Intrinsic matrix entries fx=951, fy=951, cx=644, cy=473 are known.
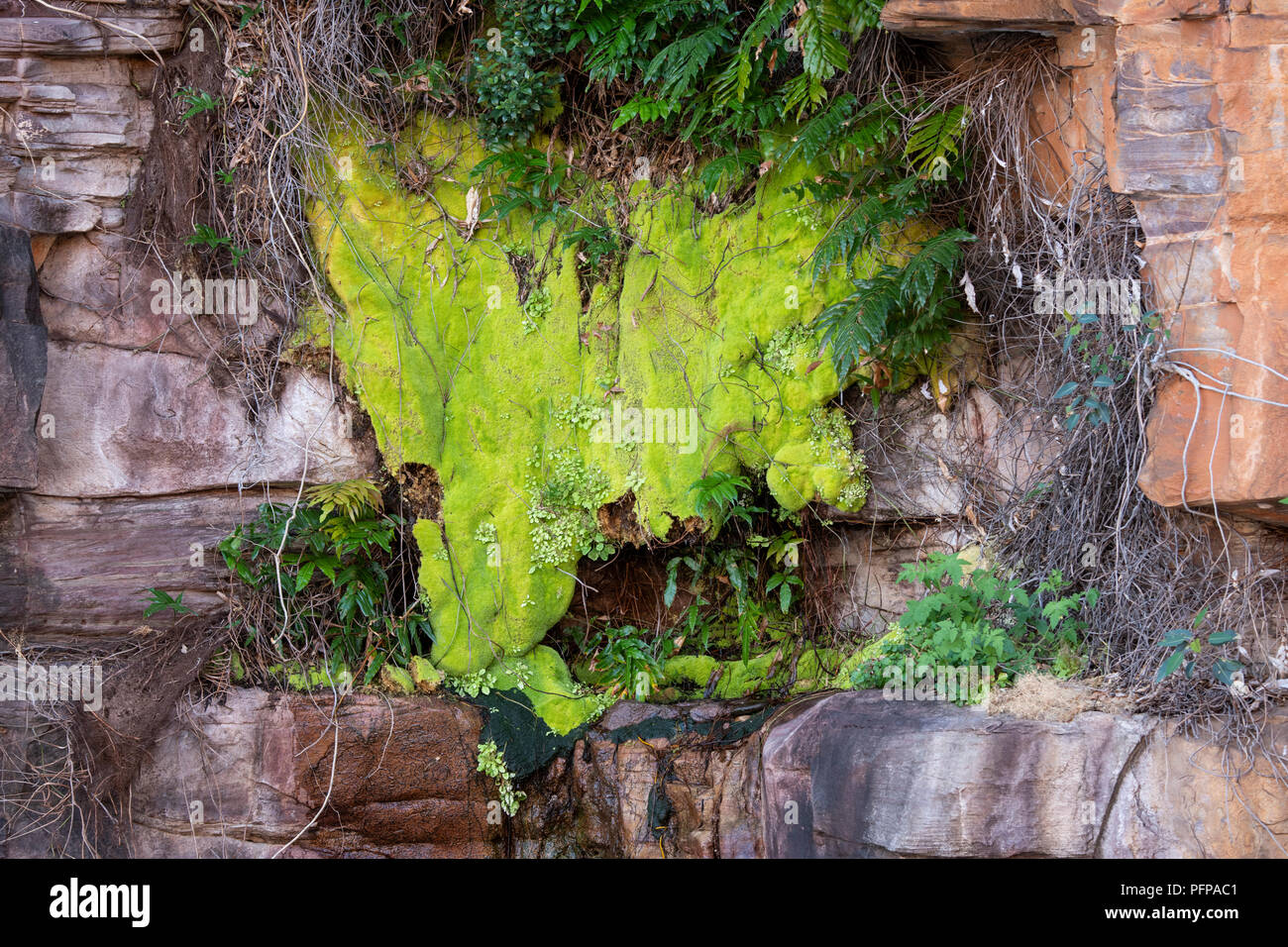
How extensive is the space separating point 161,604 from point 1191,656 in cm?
589

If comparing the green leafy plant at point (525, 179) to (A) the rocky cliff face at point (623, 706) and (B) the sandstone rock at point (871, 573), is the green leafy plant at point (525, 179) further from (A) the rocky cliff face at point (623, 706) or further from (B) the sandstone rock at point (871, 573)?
(B) the sandstone rock at point (871, 573)

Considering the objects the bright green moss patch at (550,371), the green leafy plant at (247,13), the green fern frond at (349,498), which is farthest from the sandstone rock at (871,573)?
the green leafy plant at (247,13)

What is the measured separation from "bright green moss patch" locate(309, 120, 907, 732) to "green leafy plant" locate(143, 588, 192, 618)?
1583mm

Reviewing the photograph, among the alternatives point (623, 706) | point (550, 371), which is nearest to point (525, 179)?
point (550, 371)

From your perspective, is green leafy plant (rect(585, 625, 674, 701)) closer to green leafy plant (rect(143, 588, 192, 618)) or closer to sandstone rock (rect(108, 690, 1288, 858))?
sandstone rock (rect(108, 690, 1288, 858))

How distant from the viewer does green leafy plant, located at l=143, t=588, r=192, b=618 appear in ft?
19.8

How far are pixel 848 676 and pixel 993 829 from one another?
1443 millimetres

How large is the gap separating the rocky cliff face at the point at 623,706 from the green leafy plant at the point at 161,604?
0.27 feet

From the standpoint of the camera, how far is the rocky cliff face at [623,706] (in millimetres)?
4504

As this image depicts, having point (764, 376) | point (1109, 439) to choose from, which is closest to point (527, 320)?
point (764, 376)

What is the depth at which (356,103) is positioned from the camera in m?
6.29

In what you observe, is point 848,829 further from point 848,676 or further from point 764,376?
point 764,376

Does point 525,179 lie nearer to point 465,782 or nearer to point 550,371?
point 550,371

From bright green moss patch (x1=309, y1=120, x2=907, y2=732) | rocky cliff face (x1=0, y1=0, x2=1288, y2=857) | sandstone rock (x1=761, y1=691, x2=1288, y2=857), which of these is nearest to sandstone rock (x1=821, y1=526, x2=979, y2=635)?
rocky cliff face (x1=0, y1=0, x2=1288, y2=857)
